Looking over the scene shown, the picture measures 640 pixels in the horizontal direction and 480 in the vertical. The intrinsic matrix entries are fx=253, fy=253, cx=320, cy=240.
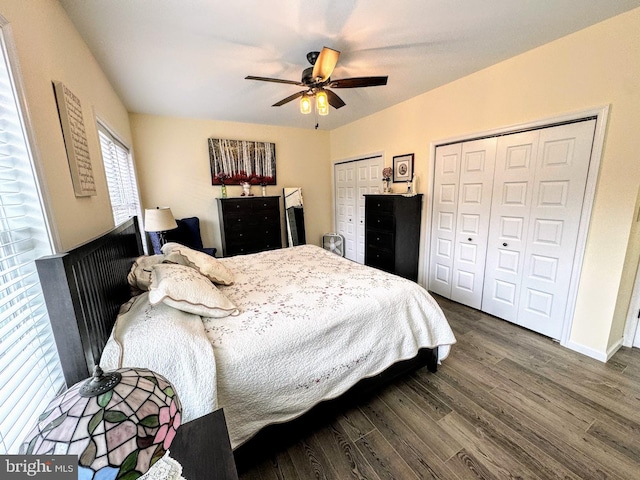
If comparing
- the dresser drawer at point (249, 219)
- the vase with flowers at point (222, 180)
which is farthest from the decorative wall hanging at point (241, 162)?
the dresser drawer at point (249, 219)

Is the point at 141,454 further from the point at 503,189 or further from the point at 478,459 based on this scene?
the point at 503,189

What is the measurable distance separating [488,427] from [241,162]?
427cm

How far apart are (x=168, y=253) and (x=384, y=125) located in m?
3.36

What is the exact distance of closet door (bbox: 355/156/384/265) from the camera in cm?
406

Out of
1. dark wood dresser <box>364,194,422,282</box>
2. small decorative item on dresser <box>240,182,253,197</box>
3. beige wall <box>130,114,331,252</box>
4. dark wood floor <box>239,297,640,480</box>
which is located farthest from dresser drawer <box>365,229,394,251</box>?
small decorative item on dresser <box>240,182,253,197</box>

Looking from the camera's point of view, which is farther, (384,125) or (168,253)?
(384,125)

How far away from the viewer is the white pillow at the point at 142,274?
1.63 metres

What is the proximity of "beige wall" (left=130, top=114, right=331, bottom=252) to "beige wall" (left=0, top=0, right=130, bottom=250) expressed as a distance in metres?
1.87

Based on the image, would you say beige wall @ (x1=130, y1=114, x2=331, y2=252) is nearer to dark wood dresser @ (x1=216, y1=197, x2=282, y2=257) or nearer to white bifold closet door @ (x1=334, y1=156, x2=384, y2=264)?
dark wood dresser @ (x1=216, y1=197, x2=282, y2=257)

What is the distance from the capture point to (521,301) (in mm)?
2549

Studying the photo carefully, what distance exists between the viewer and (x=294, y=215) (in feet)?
15.1

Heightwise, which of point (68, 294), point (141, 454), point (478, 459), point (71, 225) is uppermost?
point (71, 225)

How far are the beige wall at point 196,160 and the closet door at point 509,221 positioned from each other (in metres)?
3.14

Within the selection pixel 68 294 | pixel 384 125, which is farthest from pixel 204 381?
pixel 384 125
